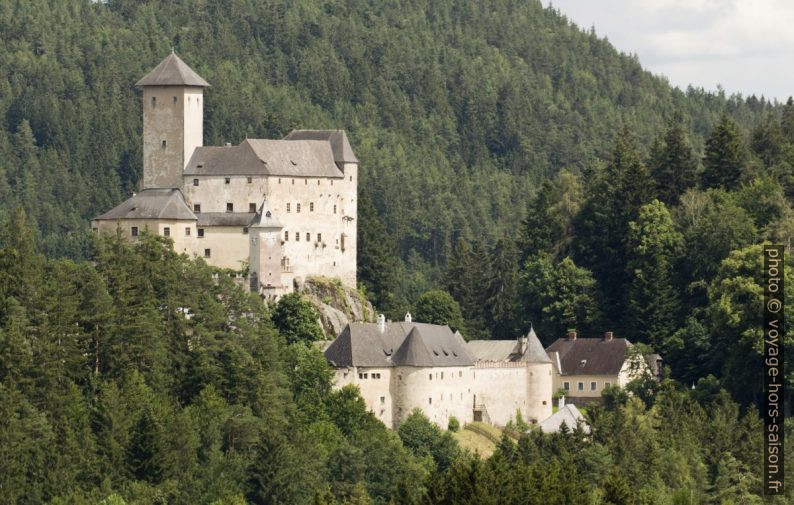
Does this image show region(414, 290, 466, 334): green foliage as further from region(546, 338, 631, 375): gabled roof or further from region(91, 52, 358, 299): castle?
region(91, 52, 358, 299): castle

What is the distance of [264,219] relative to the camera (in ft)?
274

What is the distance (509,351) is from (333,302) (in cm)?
782

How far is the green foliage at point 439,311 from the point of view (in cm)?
9700

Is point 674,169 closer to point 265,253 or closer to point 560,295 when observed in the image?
point 560,295

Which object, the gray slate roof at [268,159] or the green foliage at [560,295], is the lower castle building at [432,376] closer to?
the gray slate roof at [268,159]

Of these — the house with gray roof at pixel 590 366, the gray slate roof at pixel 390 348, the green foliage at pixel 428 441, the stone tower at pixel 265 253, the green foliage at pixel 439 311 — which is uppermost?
the stone tower at pixel 265 253

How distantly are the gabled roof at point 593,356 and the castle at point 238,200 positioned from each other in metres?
10.4

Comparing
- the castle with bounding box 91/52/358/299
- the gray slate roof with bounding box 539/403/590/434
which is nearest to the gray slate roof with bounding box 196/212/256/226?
the castle with bounding box 91/52/358/299

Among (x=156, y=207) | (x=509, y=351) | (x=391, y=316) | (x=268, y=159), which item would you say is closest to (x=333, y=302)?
(x=268, y=159)

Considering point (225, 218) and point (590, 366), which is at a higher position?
point (225, 218)

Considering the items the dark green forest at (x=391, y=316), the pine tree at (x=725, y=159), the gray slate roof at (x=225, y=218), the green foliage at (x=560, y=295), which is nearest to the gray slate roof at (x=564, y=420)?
the dark green forest at (x=391, y=316)

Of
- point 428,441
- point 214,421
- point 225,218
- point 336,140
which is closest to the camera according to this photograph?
point 214,421

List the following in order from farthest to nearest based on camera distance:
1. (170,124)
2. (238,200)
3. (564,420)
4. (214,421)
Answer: (170,124) < (238,200) < (564,420) < (214,421)

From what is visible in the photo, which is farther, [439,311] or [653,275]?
[439,311]
